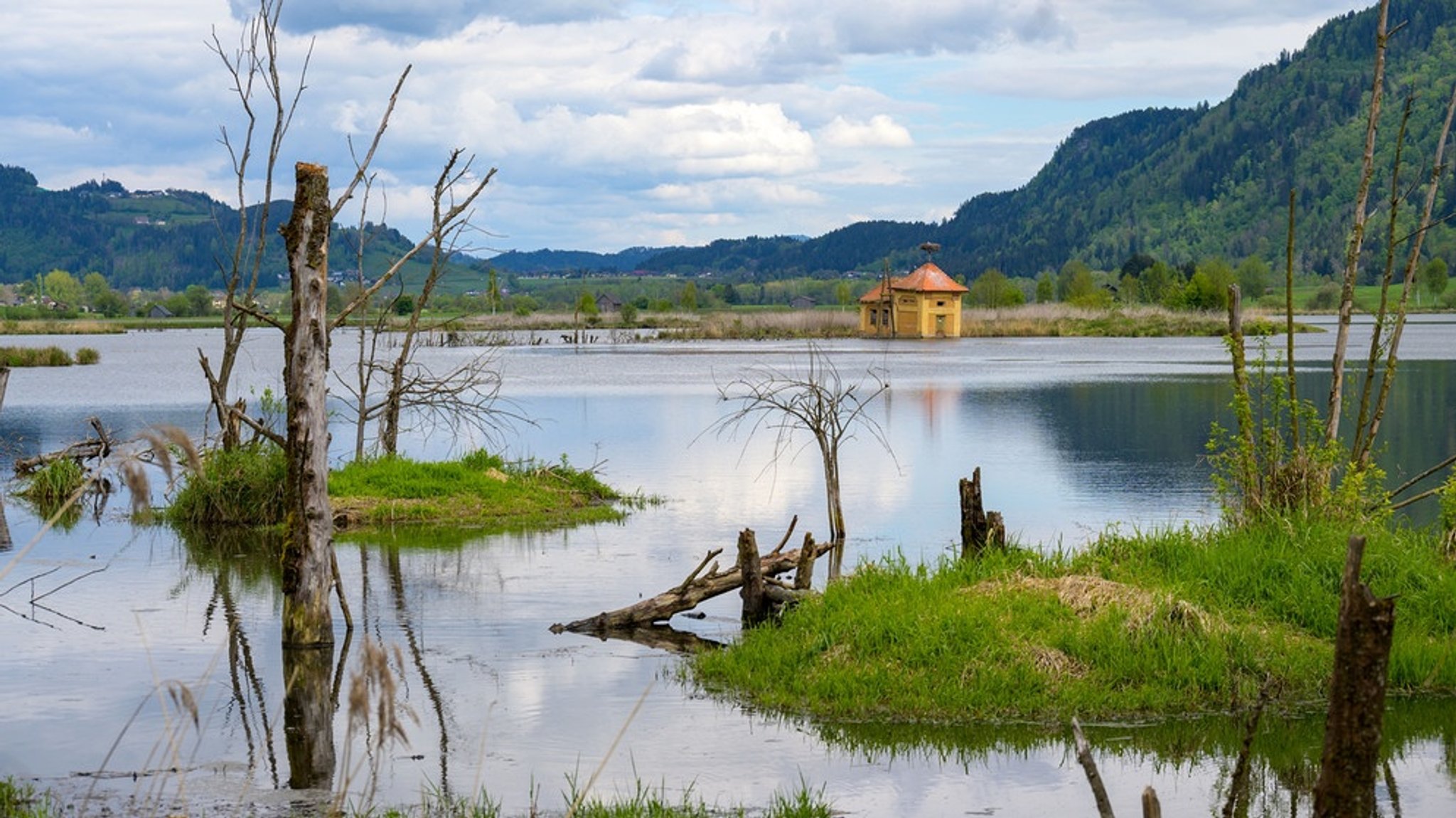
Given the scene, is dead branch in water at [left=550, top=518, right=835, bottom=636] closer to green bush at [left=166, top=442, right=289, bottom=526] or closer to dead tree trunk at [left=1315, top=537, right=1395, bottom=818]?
green bush at [left=166, top=442, right=289, bottom=526]

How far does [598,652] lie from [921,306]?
339 feet

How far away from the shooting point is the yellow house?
115 metres

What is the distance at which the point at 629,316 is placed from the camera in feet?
484

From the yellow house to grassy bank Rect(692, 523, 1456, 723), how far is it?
101m

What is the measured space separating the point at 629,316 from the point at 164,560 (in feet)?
421

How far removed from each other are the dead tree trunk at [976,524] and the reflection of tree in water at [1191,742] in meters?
3.70

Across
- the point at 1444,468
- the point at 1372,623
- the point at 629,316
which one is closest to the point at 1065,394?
the point at 1444,468

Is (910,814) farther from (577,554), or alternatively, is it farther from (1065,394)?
(1065,394)

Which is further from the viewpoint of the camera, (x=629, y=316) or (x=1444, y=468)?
(x=629, y=316)

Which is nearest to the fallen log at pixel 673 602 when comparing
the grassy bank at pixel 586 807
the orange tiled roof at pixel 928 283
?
the grassy bank at pixel 586 807

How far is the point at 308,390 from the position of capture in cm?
1290

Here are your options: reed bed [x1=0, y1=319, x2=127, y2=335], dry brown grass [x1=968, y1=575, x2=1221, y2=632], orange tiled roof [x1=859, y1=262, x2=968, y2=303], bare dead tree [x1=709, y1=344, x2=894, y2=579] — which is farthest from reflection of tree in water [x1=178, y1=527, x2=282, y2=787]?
→ reed bed [x1=0, y1=319, x2=127, y2=335]


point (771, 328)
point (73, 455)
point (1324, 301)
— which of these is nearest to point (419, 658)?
point (73, 455)

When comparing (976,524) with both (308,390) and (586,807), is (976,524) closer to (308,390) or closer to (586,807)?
(308,390)
